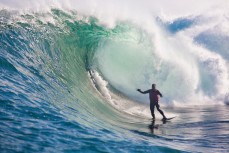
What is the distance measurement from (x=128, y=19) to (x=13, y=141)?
1508 cm

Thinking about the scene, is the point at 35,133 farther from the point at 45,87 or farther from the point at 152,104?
the point at 152,104

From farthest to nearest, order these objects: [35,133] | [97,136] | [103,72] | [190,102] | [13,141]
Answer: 1. [190,102]
2. [103,72]
3. [97,136]
4. [35,133]
5. [13,141]

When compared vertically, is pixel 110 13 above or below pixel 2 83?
above

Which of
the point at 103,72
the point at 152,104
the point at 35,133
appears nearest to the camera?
the point at 35,133

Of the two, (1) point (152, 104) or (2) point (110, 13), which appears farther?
(2) point (110, 13)

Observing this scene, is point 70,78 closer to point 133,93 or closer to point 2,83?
point 2,83

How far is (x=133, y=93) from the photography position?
59.4 feet

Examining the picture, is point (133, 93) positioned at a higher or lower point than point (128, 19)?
lower

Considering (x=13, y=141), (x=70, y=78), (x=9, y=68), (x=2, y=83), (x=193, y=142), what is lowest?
(x=13, y=141)

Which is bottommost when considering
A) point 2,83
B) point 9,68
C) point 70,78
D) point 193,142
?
point 193,142

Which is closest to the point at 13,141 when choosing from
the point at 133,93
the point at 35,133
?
the point at 35,133

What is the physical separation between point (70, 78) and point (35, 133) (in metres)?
5.95

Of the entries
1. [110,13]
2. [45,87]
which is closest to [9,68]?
[45,87]

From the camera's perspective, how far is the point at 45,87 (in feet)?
28.6
